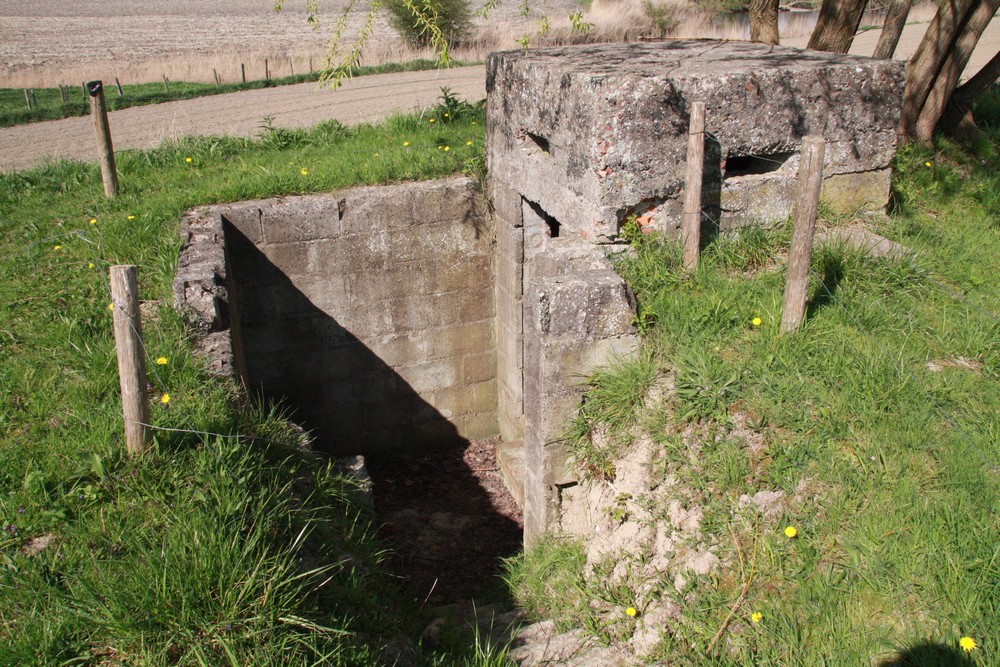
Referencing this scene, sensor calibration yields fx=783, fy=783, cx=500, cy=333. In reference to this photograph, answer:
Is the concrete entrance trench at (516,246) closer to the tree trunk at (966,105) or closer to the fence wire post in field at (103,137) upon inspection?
the fence wire post in field at (103,137)

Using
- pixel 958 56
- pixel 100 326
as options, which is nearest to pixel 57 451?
pixel 100 326

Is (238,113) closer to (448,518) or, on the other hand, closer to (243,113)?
(243,113)

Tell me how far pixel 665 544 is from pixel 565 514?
A: 1.06 m

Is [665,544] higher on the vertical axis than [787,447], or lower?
lower

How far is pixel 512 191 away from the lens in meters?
6.57

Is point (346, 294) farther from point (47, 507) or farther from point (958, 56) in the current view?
point (958, 56)

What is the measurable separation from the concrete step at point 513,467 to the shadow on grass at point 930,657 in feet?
12.8

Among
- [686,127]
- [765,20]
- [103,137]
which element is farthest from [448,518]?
[765,20]

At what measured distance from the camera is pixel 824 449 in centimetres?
378

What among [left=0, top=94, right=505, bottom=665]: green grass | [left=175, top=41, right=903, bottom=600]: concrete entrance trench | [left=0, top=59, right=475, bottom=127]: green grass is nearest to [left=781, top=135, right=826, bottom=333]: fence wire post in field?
[left=175, top=41, right=903, bottom=600]: concrete entrance trench

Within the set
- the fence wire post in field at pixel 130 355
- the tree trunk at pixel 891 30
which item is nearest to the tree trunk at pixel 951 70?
the tree trunk at pixel 891 30

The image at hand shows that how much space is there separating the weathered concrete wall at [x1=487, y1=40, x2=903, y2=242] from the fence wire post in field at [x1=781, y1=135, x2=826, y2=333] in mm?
1025

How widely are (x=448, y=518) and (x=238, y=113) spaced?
31.8 ft

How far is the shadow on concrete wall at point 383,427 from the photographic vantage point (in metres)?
6.19
